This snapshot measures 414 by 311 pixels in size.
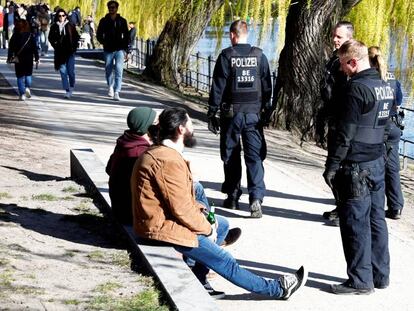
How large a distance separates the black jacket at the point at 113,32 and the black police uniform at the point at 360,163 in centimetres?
1069

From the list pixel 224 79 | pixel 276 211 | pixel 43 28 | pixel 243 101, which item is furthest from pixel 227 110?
pixel 43 28

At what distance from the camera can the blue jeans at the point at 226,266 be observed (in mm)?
6547

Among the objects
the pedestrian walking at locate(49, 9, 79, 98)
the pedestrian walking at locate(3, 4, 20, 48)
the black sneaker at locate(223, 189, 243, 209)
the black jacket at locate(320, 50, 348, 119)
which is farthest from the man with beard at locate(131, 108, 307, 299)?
the pedestrian walking at locate(3, 4, 20, 48)

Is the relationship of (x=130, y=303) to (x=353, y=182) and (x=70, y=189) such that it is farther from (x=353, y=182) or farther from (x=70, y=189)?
(x=70, y=189)

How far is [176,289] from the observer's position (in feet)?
20.2

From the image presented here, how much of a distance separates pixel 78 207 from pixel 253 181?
5.60 feet

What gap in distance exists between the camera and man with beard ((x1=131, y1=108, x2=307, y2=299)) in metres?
6.52

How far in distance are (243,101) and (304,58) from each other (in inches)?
247

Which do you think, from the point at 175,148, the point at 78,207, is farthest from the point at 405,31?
the point at 175,148

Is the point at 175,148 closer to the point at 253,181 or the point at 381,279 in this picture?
the point at 381,279

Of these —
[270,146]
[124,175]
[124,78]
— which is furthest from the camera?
[124,78]

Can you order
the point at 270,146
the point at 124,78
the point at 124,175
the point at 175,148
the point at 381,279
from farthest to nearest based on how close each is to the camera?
1. the point at 124,78
2. the point at 270,146
3. the point at 124,175
4. the point at 381,279
5. the point at 175,148

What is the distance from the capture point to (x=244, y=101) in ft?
30.7

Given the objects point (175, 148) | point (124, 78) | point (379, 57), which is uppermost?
point (379, 57)
